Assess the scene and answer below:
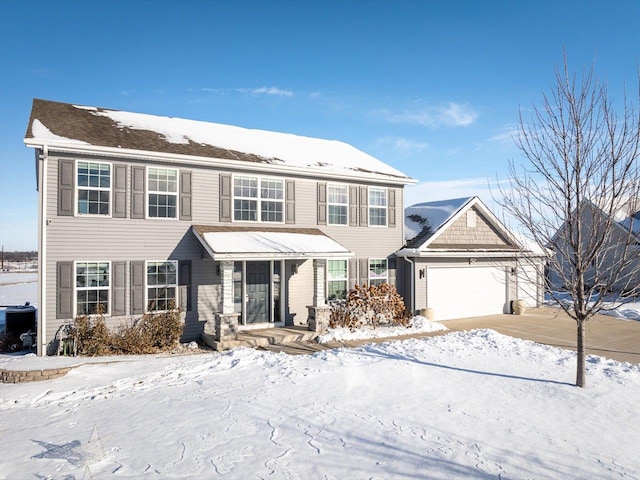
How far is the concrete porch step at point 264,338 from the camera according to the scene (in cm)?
1094

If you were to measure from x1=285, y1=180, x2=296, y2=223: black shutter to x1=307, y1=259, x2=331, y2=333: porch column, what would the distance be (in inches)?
67.8

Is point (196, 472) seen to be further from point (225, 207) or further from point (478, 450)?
point (225, 207)

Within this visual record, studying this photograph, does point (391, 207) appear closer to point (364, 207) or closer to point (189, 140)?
point (364, 207)

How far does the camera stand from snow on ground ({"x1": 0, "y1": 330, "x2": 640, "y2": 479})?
4988 millimetres

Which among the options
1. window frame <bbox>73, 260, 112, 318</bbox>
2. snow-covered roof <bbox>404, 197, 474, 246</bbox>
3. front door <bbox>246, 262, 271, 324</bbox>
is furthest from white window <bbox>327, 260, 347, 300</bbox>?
window frame <bbox>73, 260, 112, 318</bbox>

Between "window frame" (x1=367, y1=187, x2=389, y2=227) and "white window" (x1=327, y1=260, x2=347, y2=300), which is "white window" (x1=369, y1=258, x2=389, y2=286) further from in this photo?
"window frame" (x1=367, y1=187, x2=389, y2=227)

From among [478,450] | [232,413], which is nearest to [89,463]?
[232,413]

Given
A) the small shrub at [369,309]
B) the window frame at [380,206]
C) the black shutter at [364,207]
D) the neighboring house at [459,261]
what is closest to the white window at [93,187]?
the small shrub at [369,309]

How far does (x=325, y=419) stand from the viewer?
6.32m

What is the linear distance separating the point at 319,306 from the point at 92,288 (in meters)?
6.04

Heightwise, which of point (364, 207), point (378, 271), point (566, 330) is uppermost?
point (364, 207)

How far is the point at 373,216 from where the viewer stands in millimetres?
15109

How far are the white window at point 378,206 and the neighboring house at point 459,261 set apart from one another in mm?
1357

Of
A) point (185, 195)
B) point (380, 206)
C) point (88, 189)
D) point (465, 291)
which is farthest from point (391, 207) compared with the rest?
point (88, 189)
